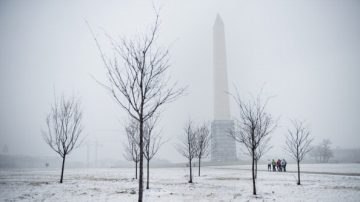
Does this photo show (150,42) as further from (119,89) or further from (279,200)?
(279,200)

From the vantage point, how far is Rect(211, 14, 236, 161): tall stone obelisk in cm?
7738

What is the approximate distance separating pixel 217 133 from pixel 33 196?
3019 inches

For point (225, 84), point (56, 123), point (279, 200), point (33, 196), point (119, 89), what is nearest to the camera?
point (119, 89)

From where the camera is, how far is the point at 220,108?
7744 centimetres

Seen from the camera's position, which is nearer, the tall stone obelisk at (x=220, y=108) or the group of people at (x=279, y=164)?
the group of people at (x=279, y=164)

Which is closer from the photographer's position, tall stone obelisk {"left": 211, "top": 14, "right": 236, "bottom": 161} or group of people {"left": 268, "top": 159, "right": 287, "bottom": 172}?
group of people {"left": 268, "top": 159, "right": 287, "bottom": 172}

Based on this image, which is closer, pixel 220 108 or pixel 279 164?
pixel 279 164

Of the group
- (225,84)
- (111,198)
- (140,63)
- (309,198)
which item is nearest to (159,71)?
(140,63)

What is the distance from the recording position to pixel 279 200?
31.0 ft

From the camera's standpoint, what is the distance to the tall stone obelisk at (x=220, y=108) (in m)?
77.4

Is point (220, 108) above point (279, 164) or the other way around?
above

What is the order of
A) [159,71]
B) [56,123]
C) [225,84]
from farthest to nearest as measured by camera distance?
1. [225,84]
2. [56,123]
3. [159,71]

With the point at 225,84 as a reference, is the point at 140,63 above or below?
below

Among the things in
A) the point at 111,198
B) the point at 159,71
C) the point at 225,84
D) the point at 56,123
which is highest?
the point at 225,84
